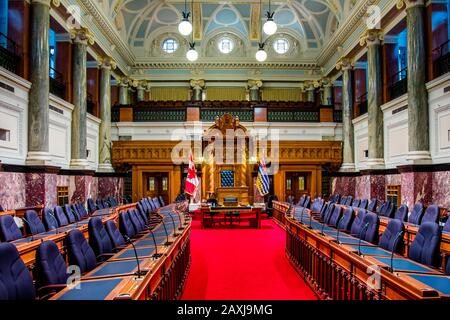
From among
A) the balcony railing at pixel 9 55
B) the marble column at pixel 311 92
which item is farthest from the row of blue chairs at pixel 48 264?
the marble column at pixel 311 92

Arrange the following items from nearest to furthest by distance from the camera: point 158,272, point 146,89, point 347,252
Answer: point 158,272, point 347,252, point 146,89

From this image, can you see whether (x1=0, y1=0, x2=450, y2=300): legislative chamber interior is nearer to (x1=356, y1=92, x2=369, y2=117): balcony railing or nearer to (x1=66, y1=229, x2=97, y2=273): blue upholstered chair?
(x1=66, y1=229, x2=97, y2=273): blue upholstered chair

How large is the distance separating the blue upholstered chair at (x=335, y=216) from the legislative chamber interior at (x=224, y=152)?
0.04 meters

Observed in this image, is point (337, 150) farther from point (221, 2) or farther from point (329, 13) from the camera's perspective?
point (221, 2)

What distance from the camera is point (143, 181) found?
18.0 meters

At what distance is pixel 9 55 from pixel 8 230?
5.90 metres

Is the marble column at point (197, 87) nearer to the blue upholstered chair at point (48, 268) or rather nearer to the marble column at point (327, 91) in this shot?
the marble column at point (327, 91)

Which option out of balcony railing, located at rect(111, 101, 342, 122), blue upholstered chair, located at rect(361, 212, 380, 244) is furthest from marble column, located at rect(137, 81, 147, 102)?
blue upholstered chair, located at rect(361, 212, 380, 244)

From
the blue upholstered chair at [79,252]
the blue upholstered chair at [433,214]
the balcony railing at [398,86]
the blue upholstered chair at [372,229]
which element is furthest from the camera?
the balcony railing at [398,86]

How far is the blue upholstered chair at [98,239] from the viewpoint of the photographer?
483 cm

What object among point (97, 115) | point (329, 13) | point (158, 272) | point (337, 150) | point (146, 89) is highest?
point (329, 13)

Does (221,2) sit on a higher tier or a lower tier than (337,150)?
higher

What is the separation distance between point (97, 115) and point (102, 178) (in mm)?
2737

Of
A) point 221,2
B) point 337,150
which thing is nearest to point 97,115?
point 221,2
